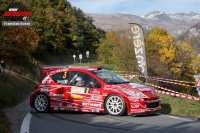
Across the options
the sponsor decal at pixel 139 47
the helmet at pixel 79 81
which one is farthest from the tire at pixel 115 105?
the sponsor decal at pixel 139 47

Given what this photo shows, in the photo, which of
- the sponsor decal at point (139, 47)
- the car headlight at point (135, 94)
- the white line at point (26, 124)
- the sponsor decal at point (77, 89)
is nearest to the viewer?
the white line at point (26, 124)

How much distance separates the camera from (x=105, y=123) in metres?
9.18

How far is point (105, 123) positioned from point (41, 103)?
3.41 meters

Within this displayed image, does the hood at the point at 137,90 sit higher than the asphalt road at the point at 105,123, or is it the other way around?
the hood at the point at 137,90

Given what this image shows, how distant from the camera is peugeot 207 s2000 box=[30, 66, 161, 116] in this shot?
1012 cm

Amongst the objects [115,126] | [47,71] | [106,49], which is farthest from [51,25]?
[115,126]

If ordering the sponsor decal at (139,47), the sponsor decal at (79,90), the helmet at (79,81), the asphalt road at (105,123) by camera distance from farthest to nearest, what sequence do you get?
the sponsor decal at (139,47) → the helmet at (79,81) → the sponsor decal at (79,90) → the asphalt road at (105,123)

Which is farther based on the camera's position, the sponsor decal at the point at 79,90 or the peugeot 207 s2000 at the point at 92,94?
the sponsor decal at the point at 79,90

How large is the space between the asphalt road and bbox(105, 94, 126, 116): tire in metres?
0.19

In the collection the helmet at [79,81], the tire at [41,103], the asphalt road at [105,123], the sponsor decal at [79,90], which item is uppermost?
the helmet at [79,81]

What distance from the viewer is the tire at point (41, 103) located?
38.3 ft

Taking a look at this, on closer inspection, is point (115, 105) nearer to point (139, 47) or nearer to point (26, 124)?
point (26, 124)

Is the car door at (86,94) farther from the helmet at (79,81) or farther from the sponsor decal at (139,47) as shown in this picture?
the sponsor decal at (139,47)
